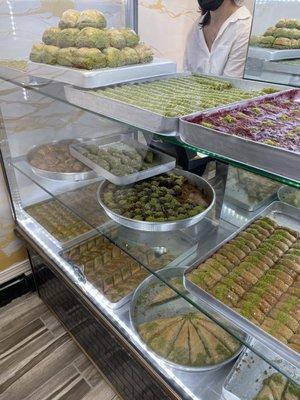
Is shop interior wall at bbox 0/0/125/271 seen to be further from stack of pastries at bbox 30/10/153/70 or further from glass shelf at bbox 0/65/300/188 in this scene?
stack of pastries at bbox 30/10/153/70

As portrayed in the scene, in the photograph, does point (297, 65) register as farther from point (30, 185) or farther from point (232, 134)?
point (30, 185)

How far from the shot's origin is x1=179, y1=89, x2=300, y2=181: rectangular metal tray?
0.63 metres

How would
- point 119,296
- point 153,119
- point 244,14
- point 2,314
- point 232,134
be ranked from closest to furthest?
point 232,134 → point 153,119 → point 119,296 → point 244,14 → point 2,314

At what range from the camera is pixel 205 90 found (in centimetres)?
108

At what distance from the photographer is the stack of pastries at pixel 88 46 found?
1144 mm

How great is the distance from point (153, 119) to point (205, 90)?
0.32 metres

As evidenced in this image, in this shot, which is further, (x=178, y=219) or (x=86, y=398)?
(x=86, y=398)

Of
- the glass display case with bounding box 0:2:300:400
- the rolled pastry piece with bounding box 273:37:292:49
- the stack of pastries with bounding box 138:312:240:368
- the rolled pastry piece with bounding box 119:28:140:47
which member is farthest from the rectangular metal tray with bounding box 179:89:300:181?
the rolled pastry piece with bounding box 273:37:292:49

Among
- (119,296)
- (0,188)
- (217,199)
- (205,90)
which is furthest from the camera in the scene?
(0,188)

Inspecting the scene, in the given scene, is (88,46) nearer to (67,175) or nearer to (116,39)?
(116,39)

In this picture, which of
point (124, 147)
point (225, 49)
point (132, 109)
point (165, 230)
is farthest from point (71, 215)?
point (225, 49)

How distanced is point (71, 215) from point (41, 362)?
74cm

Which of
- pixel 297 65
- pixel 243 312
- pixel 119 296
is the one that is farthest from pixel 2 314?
pixel 297 65

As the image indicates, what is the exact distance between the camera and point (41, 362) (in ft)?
5.44
